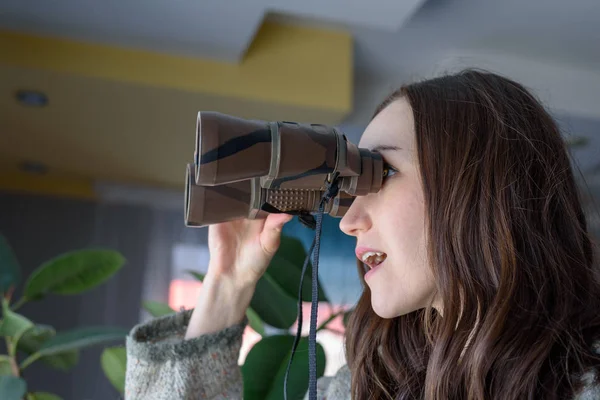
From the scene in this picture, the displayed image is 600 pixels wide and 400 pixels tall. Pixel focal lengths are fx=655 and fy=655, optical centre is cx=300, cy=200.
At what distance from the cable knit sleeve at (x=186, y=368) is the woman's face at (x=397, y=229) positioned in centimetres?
27

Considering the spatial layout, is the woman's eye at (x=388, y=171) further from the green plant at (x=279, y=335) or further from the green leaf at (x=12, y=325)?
the green leaf at (x=12, y=325)

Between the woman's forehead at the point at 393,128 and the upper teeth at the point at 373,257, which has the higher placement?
the woman's forehead at the point at 393,128

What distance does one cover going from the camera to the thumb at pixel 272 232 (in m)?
0.99

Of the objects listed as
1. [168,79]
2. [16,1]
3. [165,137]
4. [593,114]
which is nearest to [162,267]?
[165,137]

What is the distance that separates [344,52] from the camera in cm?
294

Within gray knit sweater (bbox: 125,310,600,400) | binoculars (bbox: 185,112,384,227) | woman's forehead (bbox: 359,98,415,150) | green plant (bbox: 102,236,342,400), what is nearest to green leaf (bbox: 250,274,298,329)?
green plant (bbox: 102,236,342,400)

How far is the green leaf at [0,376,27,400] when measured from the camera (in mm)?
1106

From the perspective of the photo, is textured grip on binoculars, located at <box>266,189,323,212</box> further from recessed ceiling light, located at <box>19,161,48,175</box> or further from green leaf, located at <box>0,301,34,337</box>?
recessed ceiling light, located at <box>19,161,48,175</box>

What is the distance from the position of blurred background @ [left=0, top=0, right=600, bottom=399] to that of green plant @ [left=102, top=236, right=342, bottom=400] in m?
0.82

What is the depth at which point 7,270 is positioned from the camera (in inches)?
55.4

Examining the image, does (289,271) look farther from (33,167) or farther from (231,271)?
(33,167)

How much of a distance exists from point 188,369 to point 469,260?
1.47 feet

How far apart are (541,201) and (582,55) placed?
8.79 ft

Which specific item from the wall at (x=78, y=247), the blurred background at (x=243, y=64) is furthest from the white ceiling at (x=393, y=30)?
the wall at (x=78, y=247)
